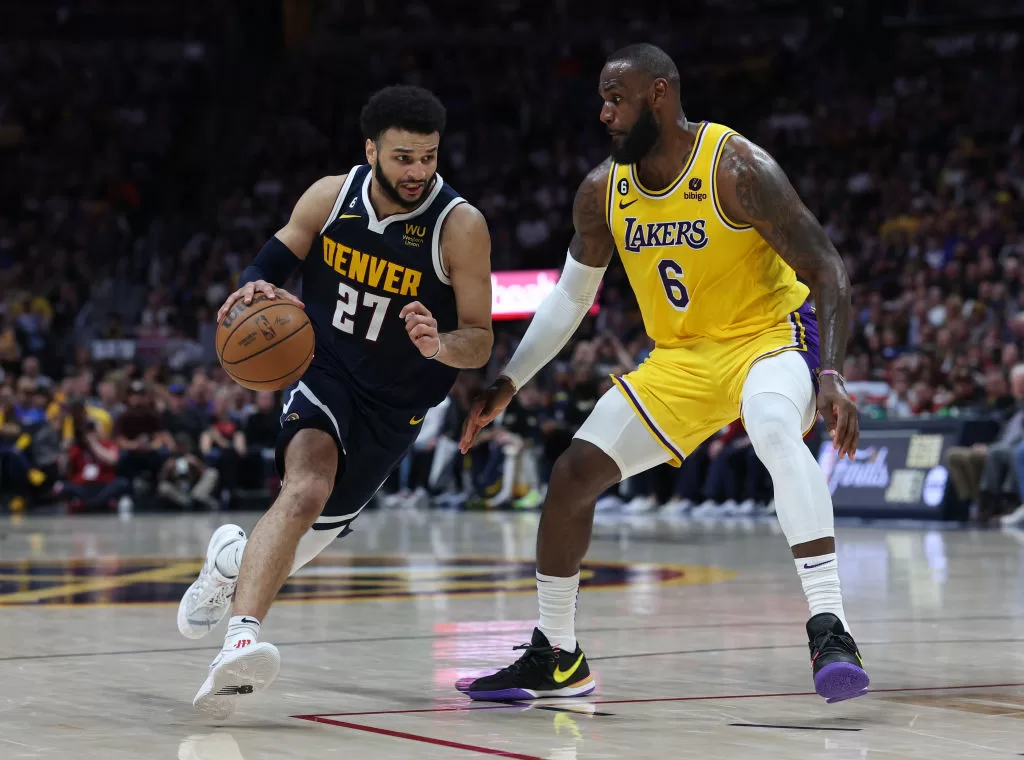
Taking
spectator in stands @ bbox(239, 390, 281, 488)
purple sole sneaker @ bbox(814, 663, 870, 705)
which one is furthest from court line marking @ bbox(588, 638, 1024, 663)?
spectator in stands @ bbox(239, 390, 281, 488)

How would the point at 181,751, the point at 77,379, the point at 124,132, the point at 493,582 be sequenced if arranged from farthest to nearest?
1. the point at 124,132
2. the point at 77,379
3. the point at 493,582
4. the point at 181,751

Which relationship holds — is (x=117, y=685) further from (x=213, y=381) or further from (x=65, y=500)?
(x=213, y=381)

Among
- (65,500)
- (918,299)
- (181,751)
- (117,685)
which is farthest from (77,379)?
(181,751)

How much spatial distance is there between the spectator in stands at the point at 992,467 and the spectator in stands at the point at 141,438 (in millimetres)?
9456

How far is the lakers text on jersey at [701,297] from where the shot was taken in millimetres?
5305

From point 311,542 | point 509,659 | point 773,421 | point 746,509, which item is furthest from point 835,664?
point 746,509

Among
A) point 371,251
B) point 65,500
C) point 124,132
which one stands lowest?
point 65,500

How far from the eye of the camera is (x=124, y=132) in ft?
99.9

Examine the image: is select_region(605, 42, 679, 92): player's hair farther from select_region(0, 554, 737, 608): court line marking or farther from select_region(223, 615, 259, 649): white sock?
select_region(0, 554, 737, 608): court line marking

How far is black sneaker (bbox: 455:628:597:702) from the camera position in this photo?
16.9 ft

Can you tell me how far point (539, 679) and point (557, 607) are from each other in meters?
0.27

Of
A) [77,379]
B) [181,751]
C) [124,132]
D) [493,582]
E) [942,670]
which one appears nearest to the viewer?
[181,751]

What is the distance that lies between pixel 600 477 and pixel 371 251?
114 centimetres

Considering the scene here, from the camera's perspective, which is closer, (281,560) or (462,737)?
(462,737)
